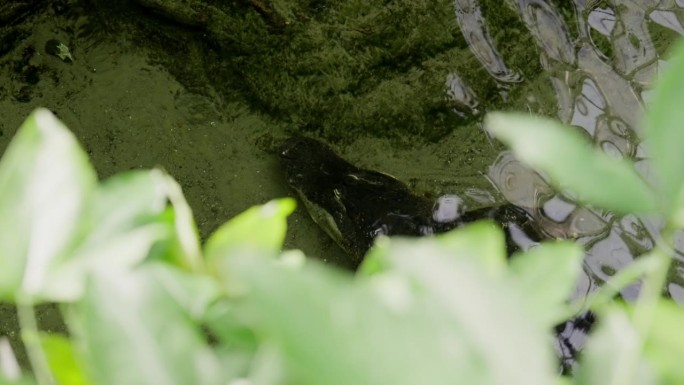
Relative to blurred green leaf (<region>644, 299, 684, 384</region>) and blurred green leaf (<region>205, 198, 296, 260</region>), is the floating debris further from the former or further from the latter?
blurred green leaf (<region>644, 299, 684, 384</region>)

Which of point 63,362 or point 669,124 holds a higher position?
point 669,124

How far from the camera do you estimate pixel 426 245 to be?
9.8 inches

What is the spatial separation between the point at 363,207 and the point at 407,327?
7.02 feet

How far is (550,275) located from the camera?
367mm

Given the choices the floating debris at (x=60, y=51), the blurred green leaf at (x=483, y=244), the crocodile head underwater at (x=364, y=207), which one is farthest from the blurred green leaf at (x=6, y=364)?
the floating debris at (x=60, y=51)

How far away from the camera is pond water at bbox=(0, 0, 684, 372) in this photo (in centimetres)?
227

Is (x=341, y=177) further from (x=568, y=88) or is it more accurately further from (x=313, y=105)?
(x=568, y=88)

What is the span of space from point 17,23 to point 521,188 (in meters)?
1.88

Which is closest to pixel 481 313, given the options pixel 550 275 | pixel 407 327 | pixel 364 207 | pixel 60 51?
pixel 407 327

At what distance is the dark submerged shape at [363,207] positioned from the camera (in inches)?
87.0

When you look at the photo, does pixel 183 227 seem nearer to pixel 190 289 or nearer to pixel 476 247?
pixel 190 289

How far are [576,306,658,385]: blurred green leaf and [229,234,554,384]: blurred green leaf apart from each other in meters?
0.06

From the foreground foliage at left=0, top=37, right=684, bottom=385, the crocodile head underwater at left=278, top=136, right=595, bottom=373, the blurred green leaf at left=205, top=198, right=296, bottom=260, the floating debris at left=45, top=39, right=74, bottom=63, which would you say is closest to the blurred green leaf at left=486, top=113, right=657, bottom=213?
the foreground foliage at left=0, top=37, right=684, bottom=385

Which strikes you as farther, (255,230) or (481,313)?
(255,230)
